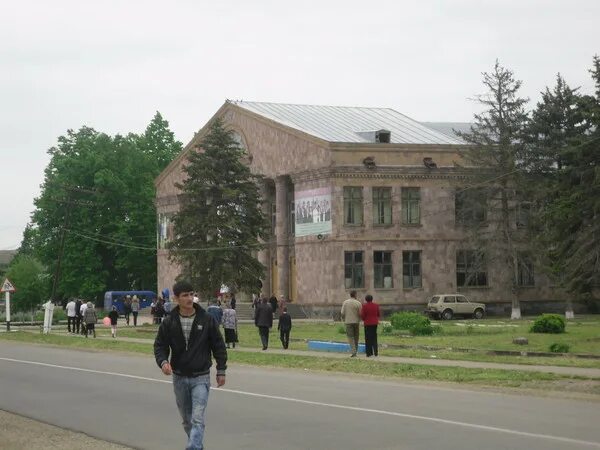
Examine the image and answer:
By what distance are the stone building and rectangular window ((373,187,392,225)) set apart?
0.06 m

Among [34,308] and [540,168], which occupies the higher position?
[540,168]

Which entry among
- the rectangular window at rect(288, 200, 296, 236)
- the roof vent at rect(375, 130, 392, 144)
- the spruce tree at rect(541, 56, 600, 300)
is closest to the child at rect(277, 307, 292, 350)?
the spruce tree at rect(541, 56, 600, 300)

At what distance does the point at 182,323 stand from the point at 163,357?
390mm

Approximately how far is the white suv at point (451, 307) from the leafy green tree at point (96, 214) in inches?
1208

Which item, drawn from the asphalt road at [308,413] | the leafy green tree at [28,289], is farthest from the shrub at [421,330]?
the leafy green tree at [28,289]

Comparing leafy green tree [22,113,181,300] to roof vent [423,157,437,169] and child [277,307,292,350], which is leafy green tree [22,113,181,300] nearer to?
roof vent [423,157,437,169]

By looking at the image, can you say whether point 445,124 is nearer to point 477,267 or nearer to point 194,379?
point 477,267

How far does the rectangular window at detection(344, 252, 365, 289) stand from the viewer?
62.3m

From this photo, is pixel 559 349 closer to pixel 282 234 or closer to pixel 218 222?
pixel 218 222

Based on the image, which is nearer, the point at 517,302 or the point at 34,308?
the point at 517,302

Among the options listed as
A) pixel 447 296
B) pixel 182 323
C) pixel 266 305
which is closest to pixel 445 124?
pixel 447 296

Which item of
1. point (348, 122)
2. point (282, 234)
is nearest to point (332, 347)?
point (282, 234)

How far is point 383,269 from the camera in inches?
2486

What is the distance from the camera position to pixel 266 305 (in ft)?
108
